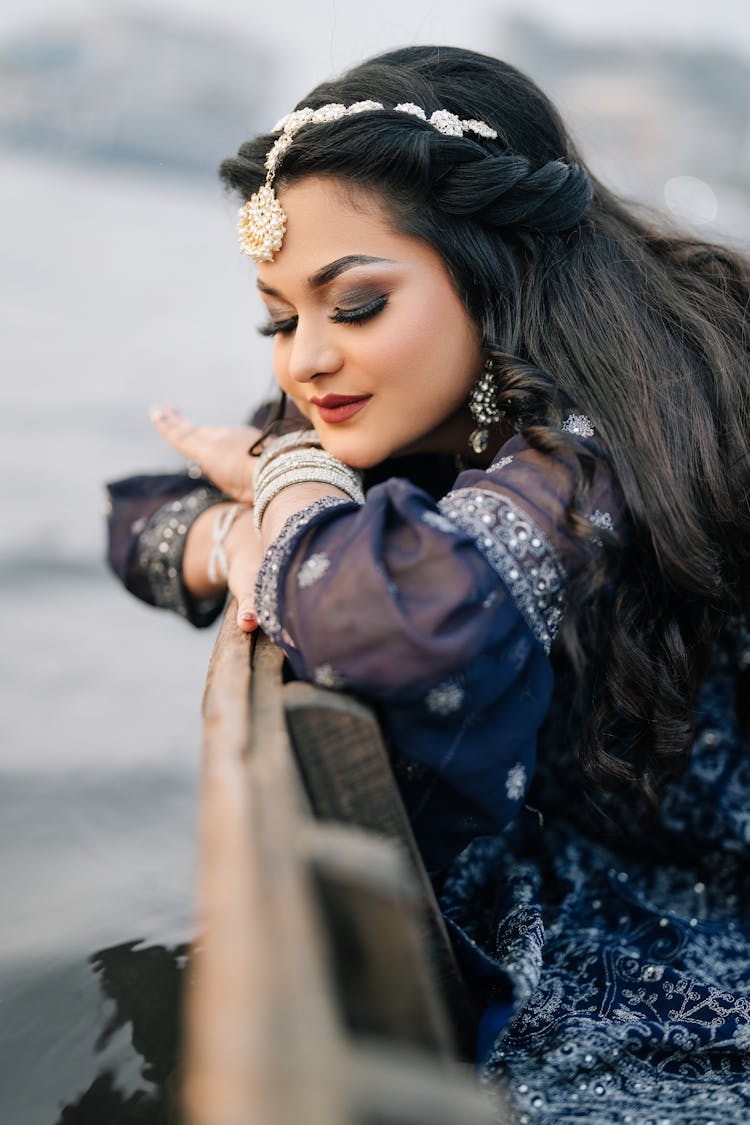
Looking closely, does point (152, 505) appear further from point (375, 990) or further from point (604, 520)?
point (375, 990)

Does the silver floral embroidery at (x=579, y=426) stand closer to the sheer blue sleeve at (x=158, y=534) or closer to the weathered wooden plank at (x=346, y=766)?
the weathered wooden plank at (x=346, y=766)

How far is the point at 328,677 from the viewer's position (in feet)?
3.51

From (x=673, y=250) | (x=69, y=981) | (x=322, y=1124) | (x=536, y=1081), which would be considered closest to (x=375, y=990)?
(x=322, y=1124)

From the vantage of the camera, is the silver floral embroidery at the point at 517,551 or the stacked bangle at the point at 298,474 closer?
the silver floral embroidery at the point at 517,551

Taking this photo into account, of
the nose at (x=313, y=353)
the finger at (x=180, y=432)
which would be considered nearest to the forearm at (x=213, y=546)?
the finger at (x=180, y=432)

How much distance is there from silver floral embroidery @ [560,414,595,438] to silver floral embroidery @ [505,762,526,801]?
0.43 m

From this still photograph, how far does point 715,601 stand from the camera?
1.45 m

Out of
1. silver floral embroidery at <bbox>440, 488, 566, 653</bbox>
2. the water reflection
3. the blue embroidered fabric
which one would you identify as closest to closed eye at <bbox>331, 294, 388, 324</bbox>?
silver floral embroidery at <bbox>440, 488, 566, 653</bbox>

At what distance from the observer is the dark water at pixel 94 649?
60.7 inches

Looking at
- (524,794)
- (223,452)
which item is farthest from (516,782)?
(223,452)

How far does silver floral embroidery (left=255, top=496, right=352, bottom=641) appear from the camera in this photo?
117 centimetres

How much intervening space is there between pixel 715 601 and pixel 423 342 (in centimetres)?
52

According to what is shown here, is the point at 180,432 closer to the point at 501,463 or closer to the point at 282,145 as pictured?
the point at 282,145

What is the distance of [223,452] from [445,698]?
894mm
